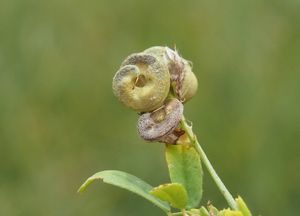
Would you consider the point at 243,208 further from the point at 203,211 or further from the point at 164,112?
the point at 164,112

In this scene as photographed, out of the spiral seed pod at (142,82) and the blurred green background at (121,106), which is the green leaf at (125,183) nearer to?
the spiral seed pod at (142,82)

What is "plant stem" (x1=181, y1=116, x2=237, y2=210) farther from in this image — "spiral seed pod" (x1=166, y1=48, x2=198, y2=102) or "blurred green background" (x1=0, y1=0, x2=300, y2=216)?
"blurred green background" (x1=0, y1=0, x2=300, y2=216)

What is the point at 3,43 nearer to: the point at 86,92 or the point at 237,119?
the point at 86,92

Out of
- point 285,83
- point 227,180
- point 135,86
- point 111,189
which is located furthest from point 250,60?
point 135,86

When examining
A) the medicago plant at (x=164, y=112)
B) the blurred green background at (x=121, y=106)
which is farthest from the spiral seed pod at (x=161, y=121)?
the blurred green background at (x=121, y=106)

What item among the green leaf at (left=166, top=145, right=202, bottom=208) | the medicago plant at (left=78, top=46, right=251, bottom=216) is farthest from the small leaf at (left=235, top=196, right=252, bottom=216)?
the green leaf at (left=166, top=145, right=202, bottom=208)

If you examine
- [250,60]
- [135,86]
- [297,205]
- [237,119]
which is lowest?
[297,205]
